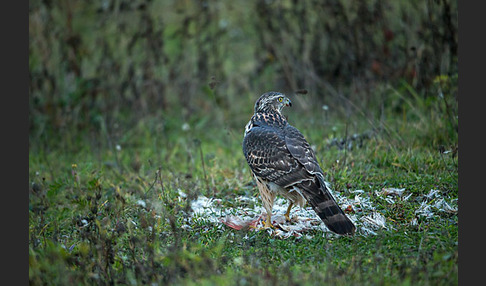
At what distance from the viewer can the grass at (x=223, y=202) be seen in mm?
4062

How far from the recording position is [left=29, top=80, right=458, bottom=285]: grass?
13.3 feet

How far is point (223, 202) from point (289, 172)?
1.25 metres

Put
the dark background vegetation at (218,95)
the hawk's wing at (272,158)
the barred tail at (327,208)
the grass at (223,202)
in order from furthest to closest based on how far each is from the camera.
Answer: the dark background vegetation at (218,95) < the hawk's wing at (272,158) < the barred tail at (327,208) < the grass at (223,202)

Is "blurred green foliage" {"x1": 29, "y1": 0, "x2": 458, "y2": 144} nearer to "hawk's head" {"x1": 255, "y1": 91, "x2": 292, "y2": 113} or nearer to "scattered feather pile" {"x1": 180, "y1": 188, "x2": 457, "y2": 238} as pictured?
"hawk's head" {"x1": 255, "y1": 91, "x2": 292, "y2": 113}

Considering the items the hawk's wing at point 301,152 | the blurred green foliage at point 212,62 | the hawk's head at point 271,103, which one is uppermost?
the blurred green foliage at point 212,62

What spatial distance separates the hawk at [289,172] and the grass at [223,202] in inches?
10.7

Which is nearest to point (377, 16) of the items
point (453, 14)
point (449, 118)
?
point (453, 14)

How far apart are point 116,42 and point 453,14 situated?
553 cm

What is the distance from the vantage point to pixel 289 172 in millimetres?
4969

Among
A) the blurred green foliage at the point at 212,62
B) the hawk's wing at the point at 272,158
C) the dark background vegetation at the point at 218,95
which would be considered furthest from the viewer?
the blurred green foliage at the point at 212,62

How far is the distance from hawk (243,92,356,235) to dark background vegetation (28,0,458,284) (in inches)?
19.7

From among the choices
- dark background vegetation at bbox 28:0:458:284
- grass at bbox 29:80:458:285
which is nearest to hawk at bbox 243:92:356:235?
grass at bbox 29:80:458:285

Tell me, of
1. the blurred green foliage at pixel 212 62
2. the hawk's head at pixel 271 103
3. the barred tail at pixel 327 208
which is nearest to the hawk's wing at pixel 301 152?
the barred tail at pixel 327 208

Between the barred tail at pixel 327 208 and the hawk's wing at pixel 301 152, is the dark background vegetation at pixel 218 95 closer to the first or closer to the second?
the barred tail at pixel 327 208
